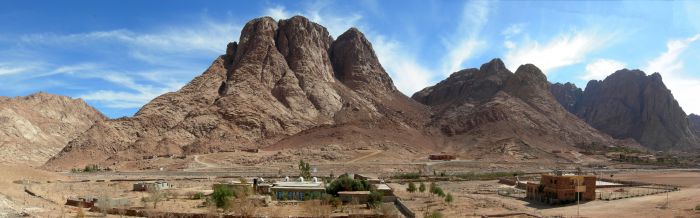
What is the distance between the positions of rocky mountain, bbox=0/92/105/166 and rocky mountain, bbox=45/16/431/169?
1381cm

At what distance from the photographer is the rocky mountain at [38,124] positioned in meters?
118

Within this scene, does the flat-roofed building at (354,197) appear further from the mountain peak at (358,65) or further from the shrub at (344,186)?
the mountain peak at (358,65)

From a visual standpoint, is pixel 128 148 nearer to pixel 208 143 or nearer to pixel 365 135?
pixel 208 143

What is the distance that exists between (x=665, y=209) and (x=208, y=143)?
269 feet

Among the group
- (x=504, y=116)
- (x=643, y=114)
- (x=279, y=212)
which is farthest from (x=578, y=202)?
(x=643, y=114)

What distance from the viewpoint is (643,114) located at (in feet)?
591

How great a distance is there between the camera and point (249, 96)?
12356cm

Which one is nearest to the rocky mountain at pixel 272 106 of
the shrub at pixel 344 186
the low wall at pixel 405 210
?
the shrub at pixel 344 186

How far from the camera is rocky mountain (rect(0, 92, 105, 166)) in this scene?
11850 centimetres

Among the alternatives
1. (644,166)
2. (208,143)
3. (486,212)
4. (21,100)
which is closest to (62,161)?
(208,143)

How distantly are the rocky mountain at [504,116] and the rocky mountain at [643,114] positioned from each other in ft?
97.2

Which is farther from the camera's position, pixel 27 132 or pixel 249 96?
pixel 27 132

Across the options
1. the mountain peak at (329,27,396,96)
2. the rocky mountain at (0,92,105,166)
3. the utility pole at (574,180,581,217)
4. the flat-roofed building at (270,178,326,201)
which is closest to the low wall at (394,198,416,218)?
the flat-roofed building at (270,178,326,201)

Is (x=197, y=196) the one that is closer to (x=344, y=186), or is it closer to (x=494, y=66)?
(x=344, y=186)
